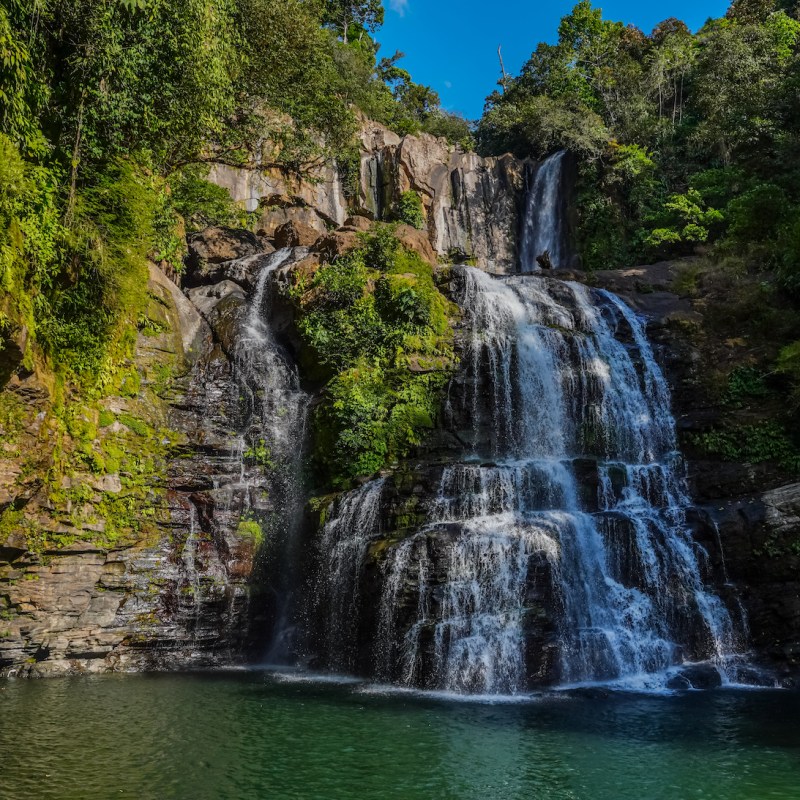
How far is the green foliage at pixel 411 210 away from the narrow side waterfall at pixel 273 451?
14.5 m

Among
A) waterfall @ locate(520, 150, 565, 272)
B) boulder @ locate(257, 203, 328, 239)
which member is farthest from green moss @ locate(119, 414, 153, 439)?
waterfall @ locate(520, 150, 565, 272)

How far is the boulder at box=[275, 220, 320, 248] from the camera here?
24.8 m

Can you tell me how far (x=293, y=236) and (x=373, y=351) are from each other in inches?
374

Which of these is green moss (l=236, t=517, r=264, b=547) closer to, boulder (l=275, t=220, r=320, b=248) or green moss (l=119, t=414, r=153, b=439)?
green moss (l=119, t=414, r=153, b=439)

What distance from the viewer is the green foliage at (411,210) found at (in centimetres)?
3216

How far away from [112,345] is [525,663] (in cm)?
1112

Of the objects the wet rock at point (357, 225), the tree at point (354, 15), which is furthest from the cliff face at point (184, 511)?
the tree at point (354, 15)

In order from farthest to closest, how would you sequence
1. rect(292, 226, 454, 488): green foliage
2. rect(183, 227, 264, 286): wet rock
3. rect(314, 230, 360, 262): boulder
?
rect(183, 227, 264, 286): wet rock, rect(314, 230, 360, 262): boulder, rect(292, 226, 454, 488): green foliage

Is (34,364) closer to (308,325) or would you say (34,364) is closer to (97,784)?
(308,325)

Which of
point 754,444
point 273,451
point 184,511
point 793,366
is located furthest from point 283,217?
point 754,444

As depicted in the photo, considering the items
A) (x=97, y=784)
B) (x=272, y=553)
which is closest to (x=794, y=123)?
(x=272, y=553)

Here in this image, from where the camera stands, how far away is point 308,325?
1811 cm

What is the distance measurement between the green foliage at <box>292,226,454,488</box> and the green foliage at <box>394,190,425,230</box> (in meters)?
12.0

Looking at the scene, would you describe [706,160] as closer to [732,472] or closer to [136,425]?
[732,472]
